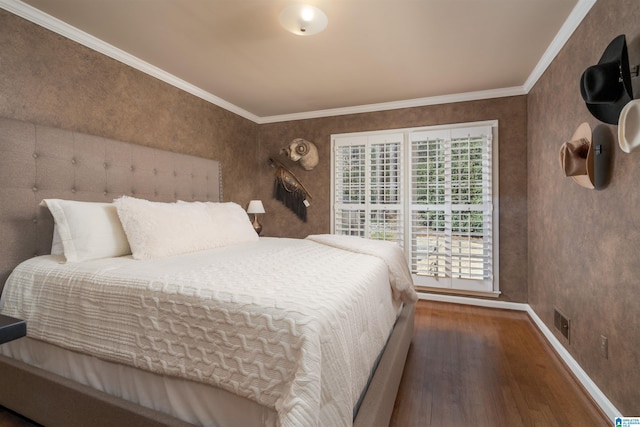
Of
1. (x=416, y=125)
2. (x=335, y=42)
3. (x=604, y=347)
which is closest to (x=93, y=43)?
(x=335, y=42)

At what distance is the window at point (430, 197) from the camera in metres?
3.29

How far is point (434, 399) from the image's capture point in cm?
173

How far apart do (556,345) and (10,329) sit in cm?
316

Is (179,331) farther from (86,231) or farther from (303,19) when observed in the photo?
(303,19)

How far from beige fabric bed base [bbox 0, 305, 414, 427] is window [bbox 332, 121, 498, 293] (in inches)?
81.4

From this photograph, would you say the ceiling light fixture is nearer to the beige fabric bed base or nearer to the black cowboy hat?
the black cowboy hat

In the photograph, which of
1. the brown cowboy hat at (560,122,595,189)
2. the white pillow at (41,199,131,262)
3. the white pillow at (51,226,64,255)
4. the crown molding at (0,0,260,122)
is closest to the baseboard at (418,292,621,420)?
the brown cowboy hat at (560,122,595,189)

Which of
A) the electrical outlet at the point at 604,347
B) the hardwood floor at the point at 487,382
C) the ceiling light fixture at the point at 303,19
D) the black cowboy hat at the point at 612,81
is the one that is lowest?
the hardwood floor at the point at 487,382

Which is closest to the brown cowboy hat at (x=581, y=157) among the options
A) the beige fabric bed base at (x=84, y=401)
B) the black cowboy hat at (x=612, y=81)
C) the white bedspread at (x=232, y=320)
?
the black cowboy hat at (x=612, y=81)

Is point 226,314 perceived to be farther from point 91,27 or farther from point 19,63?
point 91,27

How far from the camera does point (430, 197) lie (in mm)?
3500

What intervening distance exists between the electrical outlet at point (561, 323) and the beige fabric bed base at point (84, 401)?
1.42 metres

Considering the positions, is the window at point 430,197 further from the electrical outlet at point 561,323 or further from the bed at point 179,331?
the bed at point 179,331

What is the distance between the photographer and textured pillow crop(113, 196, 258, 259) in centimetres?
180
